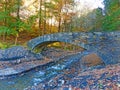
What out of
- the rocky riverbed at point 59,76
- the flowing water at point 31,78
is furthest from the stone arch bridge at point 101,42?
the flowing water at point 31,78

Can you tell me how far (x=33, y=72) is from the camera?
16.7 metres

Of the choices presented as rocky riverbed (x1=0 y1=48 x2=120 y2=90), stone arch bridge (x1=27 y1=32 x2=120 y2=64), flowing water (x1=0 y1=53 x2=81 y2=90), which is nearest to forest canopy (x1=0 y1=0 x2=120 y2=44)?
rocky riverbed (x1=0 y1=48 x2=120 y2=90)

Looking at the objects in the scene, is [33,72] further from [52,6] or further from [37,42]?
[52,6]

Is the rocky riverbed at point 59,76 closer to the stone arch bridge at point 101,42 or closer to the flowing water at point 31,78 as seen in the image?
the flowing water at point 31,78

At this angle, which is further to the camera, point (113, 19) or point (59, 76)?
point (113, 19)

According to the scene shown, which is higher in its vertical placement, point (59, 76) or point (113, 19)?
point (113, 19)

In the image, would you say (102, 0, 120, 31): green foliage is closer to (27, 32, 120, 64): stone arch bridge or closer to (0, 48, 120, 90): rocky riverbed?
(0, 48, 120, 90): rocky riverbed

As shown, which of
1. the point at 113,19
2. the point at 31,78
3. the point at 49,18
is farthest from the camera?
the point at 49,18

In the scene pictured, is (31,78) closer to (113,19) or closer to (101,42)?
(101,42)

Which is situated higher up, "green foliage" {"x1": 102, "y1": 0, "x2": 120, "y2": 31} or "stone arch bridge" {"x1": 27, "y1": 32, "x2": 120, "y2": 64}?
"green foliage" {"x1": 102, "y1": 0, "x2": 120, "y2": 31}

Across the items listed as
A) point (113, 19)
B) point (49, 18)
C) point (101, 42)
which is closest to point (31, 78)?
point (101, 42)

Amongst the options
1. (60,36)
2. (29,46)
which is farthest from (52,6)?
(60,36)

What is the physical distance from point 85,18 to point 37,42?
12343 mm

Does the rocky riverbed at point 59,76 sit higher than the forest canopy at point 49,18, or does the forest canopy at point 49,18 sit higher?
the forest canopy at point 49,18
